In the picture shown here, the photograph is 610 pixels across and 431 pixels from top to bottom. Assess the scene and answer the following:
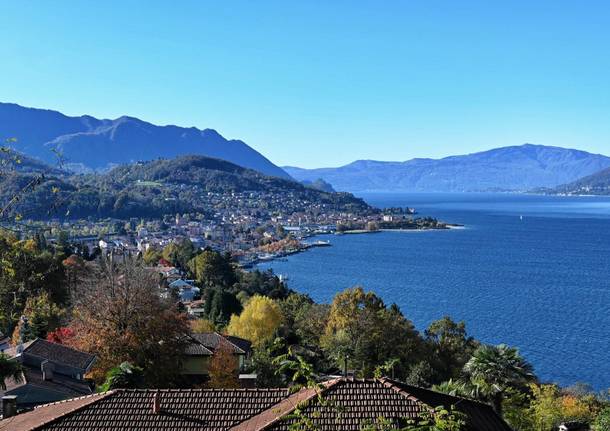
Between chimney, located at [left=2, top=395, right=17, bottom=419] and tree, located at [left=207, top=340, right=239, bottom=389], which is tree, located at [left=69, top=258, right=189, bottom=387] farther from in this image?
chimney, located at [left=2, top=395, right=17, bottom=419]

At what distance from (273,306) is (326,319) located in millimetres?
3391

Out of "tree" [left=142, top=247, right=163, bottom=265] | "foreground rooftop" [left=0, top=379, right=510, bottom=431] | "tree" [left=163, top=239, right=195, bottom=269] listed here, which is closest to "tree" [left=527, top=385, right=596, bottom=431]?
"foreground rooftop" [left=0, top=379, right=510, bottom=431]

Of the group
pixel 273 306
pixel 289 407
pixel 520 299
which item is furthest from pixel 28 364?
pixel 520 299

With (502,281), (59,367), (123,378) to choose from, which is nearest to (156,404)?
(123,378)

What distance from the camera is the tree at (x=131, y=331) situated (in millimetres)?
17250

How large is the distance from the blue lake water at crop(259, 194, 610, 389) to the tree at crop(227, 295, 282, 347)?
13492 mm

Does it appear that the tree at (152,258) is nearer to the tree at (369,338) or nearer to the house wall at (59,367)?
the tree at (369,338)

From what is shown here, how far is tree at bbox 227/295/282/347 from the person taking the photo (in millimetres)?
30125

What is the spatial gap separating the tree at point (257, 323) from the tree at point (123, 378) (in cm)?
1529

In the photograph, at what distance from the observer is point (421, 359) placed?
25.5 m

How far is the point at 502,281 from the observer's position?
63.9 m

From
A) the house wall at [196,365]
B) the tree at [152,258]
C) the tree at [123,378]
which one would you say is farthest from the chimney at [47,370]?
the tree at [152,258]

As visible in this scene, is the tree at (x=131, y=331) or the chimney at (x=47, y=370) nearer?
the chimney at (x=47, y=370)

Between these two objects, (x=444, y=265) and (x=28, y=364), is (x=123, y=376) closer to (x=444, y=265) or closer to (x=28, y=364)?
(x=28, y=364)
